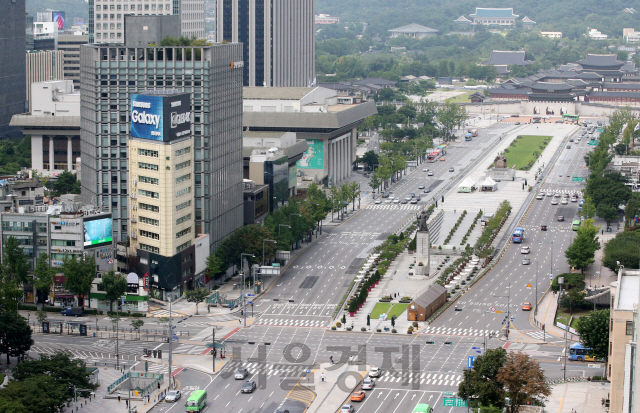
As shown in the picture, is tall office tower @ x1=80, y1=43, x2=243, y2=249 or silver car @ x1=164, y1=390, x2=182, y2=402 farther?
tall office tower @ x1=80, y1=43, x2=243, y2=249

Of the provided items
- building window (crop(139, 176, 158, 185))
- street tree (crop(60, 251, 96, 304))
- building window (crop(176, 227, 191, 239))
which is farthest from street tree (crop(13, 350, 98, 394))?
building window (crop(139, 176, 158, 185))

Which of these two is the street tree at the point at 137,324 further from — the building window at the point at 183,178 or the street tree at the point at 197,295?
the building window at the point at 183,178

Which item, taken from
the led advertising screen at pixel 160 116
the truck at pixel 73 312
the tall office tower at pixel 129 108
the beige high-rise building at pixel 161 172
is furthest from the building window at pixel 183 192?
the truck at pixel 73 312

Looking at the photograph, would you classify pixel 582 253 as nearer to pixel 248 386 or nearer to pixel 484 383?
pixel 484 383

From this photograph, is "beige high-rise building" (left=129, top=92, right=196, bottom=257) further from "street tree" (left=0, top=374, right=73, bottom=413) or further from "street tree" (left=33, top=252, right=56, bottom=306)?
"street tree" (left=0, top=374, right=73, bottom=413)

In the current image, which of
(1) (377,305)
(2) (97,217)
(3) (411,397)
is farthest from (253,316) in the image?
(3) (411,397)

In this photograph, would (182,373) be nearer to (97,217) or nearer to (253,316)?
(253,316)
